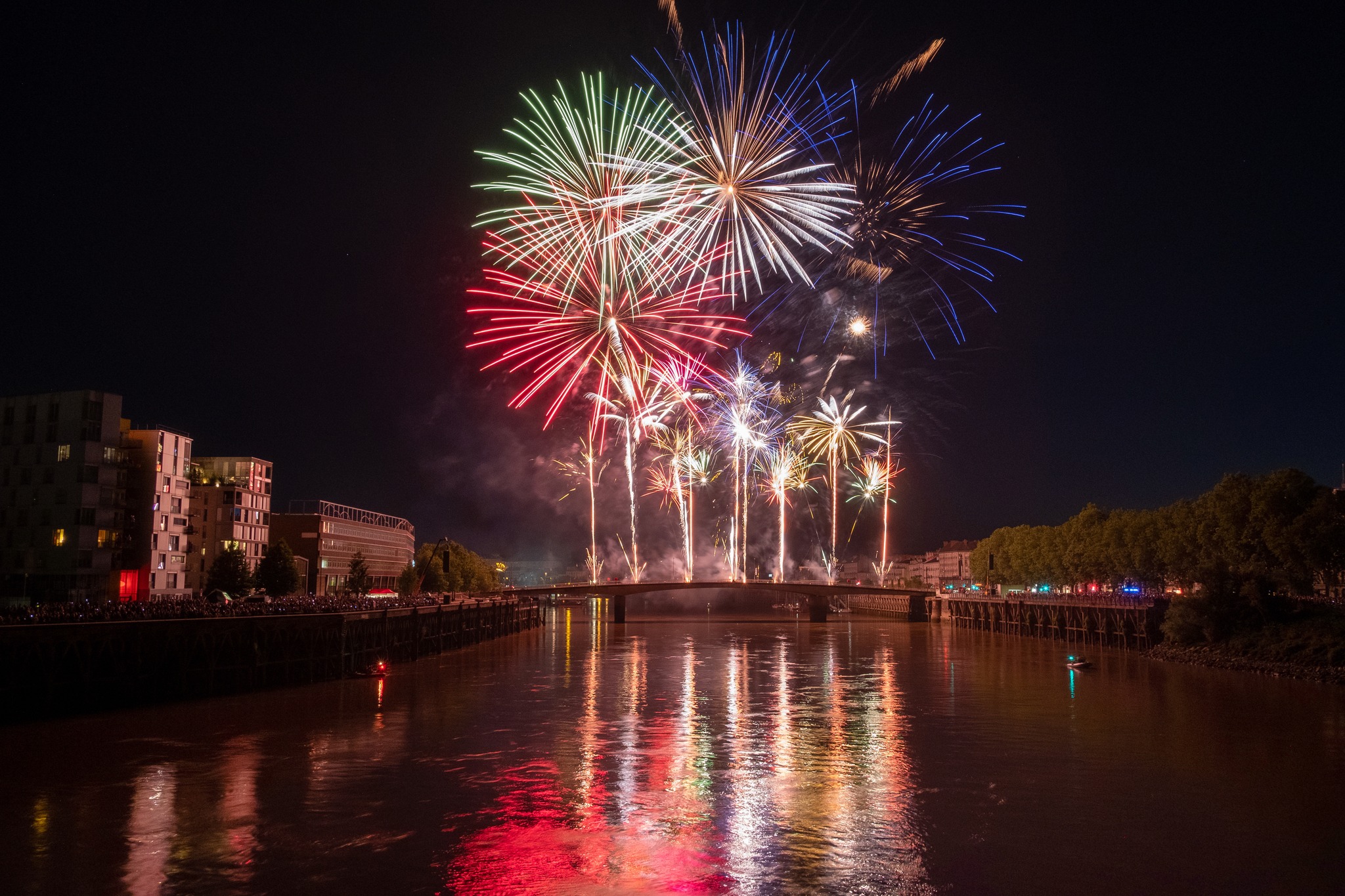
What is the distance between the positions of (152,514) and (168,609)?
42.8m

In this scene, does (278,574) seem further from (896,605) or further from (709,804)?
(896,605)

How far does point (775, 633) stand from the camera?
344 ft

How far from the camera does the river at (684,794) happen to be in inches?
706

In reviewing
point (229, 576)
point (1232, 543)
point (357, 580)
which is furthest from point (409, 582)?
point (1232, 543)

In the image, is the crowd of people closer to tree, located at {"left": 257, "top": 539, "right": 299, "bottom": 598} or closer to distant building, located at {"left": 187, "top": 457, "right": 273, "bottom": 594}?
tree, located at {"left": 257, "top": 539, "right": 299, "bottom": 598}

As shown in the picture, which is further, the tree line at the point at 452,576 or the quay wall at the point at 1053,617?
the tree line at the point at 452,576

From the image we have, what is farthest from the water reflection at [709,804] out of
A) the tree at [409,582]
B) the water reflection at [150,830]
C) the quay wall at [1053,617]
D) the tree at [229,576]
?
the tree at [409,582]

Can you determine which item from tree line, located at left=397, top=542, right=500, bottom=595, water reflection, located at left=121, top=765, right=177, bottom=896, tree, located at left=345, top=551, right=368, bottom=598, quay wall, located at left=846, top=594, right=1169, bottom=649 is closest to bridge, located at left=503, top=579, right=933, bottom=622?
quay wall, located at left=846, top=594, right=1169, bottom=649

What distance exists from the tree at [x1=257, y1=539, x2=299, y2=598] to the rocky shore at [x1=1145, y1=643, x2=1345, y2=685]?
7375 cm

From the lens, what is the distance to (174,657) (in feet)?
138

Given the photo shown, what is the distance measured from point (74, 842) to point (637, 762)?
1400 cm

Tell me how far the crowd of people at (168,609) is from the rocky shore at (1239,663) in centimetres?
4966

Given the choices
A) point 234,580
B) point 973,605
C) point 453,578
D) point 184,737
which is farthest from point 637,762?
point 453,578

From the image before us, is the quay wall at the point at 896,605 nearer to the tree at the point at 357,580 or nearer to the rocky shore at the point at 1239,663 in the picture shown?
the rocky shore at the point at 1239,663
